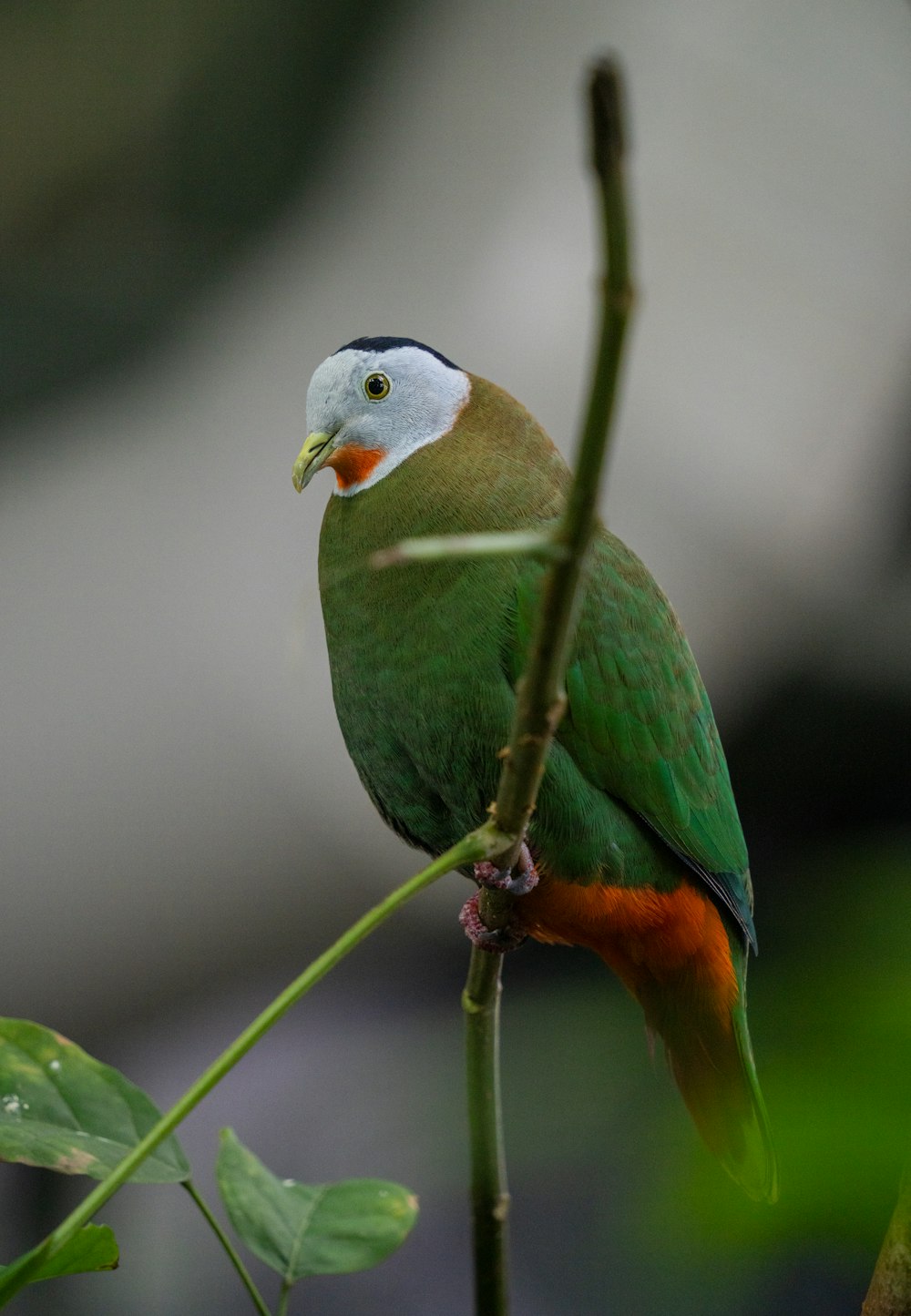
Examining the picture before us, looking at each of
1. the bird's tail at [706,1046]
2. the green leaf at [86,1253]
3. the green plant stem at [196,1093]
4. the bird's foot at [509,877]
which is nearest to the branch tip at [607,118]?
the green plant stem at [196,1093]

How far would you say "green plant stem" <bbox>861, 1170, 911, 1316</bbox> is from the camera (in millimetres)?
594

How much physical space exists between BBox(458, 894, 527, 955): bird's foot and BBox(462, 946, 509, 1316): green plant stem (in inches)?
2.2

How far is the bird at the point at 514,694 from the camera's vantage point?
104cm

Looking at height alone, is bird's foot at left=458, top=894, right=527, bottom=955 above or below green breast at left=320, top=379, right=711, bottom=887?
below

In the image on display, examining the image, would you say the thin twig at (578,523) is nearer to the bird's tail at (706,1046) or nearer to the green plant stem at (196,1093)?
the green plant stem at (196,1093)

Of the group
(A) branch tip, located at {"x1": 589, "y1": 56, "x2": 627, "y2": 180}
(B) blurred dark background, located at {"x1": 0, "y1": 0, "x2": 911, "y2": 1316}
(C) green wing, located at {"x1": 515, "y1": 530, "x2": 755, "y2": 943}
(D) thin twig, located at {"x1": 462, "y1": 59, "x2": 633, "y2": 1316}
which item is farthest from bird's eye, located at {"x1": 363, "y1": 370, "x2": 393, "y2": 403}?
(B) blurred dark background, located at {"x1": 0, "y1": 0, "x2": 911, "y2": 1316}

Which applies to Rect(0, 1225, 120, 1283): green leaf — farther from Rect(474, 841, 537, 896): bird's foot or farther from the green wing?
the green wing

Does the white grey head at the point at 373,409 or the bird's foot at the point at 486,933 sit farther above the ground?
the white grey head at the point at 373,409

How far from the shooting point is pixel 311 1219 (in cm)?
80

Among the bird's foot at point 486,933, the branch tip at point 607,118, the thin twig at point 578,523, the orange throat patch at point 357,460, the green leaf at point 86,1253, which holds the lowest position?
the bird's foot at point 486,933

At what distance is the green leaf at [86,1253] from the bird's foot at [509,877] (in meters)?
0.35

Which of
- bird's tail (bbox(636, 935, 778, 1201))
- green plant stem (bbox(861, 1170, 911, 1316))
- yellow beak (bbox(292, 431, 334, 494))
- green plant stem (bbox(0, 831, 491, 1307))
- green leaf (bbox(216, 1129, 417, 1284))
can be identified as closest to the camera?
green plant stem (bbox(0, 831, 491, 1307))

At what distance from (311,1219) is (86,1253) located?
252 millimetres

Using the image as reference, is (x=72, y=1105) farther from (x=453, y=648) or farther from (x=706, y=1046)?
(x=706, y=1046)
